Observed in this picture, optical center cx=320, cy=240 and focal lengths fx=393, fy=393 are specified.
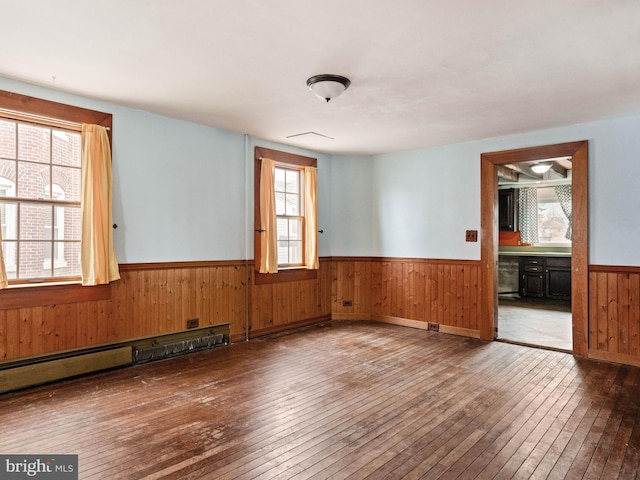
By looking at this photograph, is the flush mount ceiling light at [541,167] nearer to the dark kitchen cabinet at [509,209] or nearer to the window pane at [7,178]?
the dark kitchen cabinet at [509,209]

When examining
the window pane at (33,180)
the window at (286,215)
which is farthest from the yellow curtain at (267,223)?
the window pane at (33,180)

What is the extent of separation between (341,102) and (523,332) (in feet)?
13.6

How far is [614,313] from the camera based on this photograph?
4340mm

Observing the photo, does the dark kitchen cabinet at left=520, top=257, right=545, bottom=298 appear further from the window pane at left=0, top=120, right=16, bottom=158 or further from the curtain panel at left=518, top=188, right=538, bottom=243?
the window pane at left=0, top=120, right=16, bottom=158

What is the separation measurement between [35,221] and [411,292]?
4.77 metres

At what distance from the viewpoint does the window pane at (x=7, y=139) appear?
3.43m

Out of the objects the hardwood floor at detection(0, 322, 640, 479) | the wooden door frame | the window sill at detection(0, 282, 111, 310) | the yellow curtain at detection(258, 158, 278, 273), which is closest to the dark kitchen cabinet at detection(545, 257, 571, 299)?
the wooden door frame

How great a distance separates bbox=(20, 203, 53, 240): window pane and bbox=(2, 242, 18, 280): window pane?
0.35 ft

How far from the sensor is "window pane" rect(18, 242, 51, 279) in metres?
3.54

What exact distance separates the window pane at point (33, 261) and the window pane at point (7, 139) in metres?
0.80

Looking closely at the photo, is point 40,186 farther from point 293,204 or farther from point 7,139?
point 293,204


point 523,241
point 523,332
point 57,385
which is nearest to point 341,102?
point 57,385

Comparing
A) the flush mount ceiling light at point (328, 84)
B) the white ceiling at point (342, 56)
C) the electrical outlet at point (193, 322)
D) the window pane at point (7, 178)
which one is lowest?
the electrical outlet at point (193, 322)

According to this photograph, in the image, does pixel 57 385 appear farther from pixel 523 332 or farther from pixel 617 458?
pixel 523 332
